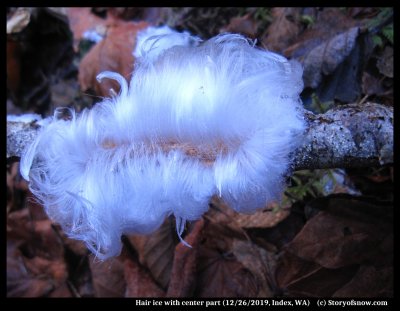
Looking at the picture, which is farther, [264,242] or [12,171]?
[12,171]

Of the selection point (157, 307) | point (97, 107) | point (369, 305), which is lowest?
point (157, 307)

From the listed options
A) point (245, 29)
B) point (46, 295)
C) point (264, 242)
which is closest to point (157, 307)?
point (264, 242)

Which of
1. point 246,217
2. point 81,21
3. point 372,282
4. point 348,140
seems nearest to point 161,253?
point 246,217

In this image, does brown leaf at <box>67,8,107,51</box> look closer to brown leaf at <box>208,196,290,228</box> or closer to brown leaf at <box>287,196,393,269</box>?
brown leaf at <box>208,196,290,228</box>

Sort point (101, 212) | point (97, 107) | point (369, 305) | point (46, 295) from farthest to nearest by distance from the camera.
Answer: point (46, 295) < point (369, 305) < point (97, 107) < point (101, 212)

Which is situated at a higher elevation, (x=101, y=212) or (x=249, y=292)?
(x=101, y=212)

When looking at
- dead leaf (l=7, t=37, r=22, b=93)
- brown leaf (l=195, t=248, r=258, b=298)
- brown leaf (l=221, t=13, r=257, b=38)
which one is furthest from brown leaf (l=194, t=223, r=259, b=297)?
dead leaf (l=7, t=37, r=22, b=93)

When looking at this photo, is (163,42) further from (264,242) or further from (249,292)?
(249,292)
